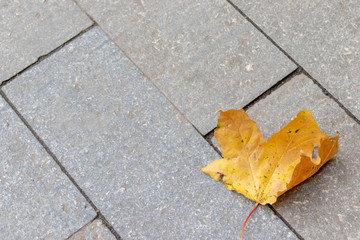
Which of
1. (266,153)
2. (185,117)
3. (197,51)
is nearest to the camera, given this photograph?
(266,153)

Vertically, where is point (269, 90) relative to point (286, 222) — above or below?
above

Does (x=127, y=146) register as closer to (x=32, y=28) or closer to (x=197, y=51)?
(x=197, y=51)

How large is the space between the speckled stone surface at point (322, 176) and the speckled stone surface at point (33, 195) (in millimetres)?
889

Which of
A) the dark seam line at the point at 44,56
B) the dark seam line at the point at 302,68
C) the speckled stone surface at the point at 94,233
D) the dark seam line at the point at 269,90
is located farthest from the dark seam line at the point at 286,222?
the dark seam line at the point at 44,56

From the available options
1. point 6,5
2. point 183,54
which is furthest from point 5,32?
point 183,54

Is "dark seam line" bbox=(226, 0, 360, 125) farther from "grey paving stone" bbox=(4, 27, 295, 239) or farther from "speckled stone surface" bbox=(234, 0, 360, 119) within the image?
"grey paving stone" bbox=(4, 27, 295, 239)

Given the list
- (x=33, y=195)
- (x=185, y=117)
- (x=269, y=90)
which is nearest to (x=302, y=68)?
(x=269, y=90)

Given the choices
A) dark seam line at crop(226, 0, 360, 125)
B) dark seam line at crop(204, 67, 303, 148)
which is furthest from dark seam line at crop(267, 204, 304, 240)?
dark seam line at crop(226, 0, 360, 125)

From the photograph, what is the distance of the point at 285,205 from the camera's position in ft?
6.25

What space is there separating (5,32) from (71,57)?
394 millimetres

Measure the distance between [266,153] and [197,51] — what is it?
26.6 inches

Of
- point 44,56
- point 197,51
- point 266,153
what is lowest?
point 266,153

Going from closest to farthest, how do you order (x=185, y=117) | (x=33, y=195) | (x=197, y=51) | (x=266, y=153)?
(x=266, y=153) → (x=33, y=195) → (x=185, y=117) → (x=197, y=51)

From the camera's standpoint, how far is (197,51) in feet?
7.34
